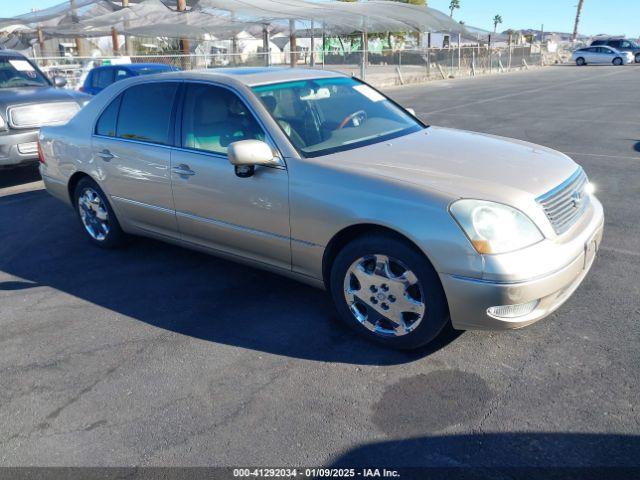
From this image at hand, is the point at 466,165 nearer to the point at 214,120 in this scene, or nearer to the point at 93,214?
the point at 214,120

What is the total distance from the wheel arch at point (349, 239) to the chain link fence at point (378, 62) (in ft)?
59.3

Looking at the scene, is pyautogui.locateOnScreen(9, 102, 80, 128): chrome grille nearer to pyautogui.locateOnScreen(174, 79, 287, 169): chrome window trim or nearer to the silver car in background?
the silver car in background

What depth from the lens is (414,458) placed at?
106 inches

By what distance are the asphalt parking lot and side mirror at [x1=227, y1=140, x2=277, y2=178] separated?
1.10 m

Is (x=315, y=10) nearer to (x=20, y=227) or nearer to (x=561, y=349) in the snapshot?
(x=20, y=227)

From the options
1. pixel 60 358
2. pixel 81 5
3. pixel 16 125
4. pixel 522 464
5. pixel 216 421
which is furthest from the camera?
pixel 81 5

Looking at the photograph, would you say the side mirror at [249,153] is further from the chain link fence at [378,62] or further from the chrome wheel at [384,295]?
the chain link fence at [378,62]

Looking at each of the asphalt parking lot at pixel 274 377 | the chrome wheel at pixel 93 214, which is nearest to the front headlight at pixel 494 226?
the asphalt parking lot at pixel 274 377

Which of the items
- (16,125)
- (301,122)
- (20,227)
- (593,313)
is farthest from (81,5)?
(593,313)

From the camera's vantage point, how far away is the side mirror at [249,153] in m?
3.68

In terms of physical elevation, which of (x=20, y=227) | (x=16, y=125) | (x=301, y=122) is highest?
(x=301, y=122)

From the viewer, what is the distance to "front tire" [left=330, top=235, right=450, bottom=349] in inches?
129

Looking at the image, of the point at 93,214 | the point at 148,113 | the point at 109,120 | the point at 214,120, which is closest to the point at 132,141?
the point at 148,113

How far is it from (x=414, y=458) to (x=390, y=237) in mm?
1229
